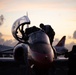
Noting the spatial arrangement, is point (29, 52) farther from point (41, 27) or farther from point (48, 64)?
point (41, 27)

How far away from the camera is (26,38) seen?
729 inches

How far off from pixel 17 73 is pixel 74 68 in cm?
958

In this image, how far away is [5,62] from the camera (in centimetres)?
2256

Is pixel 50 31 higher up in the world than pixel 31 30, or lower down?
lower down

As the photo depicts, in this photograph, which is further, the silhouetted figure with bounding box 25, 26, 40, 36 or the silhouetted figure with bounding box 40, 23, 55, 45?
the silhouetted figure with bounding box 40, 23, 55, 45

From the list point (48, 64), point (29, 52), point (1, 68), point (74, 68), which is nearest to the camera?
point (74, 68)

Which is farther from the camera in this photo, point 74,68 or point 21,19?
point 21,19

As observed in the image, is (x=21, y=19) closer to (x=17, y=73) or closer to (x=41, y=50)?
(x=17, y=73)

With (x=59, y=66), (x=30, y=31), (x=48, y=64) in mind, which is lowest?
(x=59, y=66)

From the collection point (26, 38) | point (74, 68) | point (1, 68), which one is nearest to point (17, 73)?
point (1, 68)

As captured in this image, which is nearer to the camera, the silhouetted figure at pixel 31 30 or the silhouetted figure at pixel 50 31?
the silhouetted figure at pixel 31 30

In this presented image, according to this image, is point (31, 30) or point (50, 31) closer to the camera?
point (31, 30)

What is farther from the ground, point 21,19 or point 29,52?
point 21,19

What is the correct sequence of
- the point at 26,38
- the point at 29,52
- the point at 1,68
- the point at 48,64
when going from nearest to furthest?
the point at 48,64, the point at 29,52, the point at 26,38, the point at 1,68
